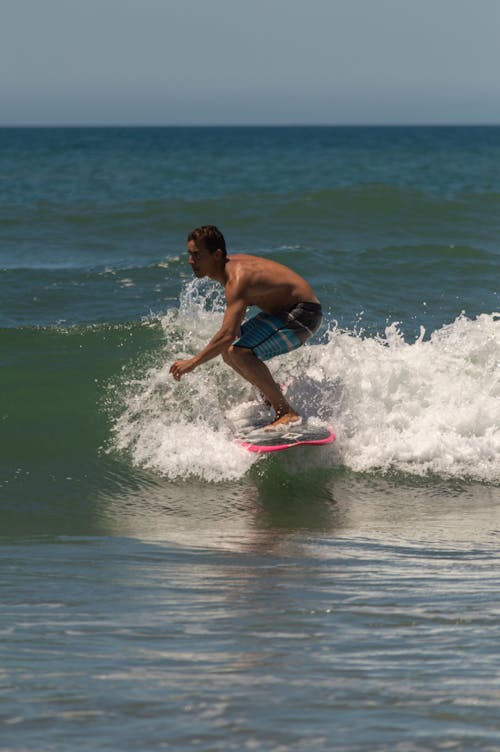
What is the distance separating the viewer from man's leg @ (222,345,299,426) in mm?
7012

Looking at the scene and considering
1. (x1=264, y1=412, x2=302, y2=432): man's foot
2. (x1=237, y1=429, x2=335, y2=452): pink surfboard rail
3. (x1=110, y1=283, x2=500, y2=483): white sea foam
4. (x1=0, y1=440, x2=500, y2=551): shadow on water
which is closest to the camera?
(x1=0, y1=440, x2=500, y2=551): shadow on water

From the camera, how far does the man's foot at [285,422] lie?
7316 millimetres

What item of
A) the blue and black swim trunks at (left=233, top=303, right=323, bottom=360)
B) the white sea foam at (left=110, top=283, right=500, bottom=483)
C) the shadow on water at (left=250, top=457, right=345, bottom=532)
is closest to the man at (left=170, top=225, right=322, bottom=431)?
the blue and black swim trunks at (left=233, top=303, right=323, bottom=360)

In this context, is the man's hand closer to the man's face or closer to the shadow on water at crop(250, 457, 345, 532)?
the man's face

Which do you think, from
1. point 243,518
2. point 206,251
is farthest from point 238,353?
point 243,518

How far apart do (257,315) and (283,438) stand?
907 millimetres

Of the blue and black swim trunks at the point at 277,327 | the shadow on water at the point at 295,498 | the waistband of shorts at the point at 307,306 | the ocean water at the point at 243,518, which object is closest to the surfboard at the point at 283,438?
the ocean water at the point at 243,518

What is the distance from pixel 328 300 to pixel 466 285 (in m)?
2.47

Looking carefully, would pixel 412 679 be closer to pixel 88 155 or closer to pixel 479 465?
pixel 479 465

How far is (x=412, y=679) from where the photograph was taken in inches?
126

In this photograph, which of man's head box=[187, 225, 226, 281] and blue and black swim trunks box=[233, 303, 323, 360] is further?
blue and black swim trunks box=[233, 303, 323, 360]

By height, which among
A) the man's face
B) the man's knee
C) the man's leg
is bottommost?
the man's leg

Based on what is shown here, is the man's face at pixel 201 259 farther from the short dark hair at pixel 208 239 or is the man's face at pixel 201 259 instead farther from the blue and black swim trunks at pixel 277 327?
the blue and black swim trunks at pixel 277 327

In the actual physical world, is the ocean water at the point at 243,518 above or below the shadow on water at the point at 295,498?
above
